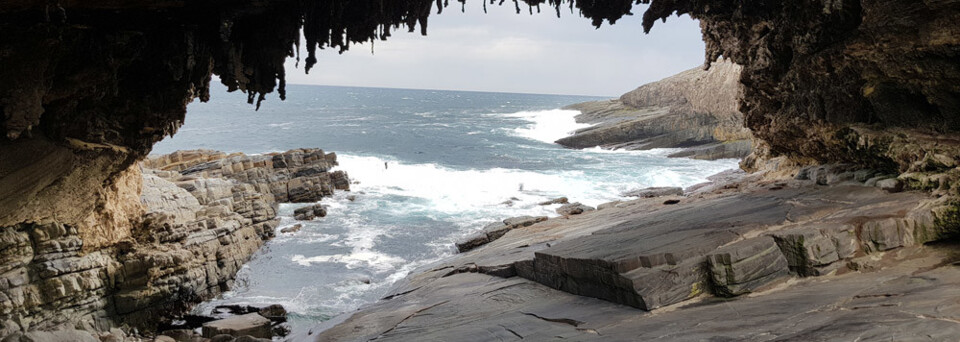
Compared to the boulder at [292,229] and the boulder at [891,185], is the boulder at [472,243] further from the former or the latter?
the boulder at [891,185]

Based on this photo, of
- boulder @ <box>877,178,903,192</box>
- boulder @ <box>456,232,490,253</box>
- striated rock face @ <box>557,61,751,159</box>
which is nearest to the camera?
boulder @ <box>877,178,903,192</box>

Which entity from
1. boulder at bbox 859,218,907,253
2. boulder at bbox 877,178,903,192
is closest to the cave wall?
boulder at bbox 877,178,903,192

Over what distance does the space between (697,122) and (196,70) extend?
3961cm

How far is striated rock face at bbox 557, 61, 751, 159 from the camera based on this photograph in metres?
39.8

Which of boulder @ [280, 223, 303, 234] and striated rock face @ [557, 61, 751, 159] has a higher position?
striated rock face @ [557, 61, 751, 159]

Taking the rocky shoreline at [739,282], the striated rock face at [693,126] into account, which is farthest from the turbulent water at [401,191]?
the rocky shoreline at [739,282]

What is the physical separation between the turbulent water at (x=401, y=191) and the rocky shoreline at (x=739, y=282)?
603 centimetres

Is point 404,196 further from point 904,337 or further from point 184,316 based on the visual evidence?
point 904,337

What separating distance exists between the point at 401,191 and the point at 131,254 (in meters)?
18.4

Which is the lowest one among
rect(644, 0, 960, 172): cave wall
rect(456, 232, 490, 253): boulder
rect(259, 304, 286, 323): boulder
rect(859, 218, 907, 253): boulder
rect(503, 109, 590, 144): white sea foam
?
rect(259, 304, 286, 323): boulder

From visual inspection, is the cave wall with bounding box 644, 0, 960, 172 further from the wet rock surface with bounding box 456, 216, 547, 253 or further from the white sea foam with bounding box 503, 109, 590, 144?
the white sea foam with bounding box 503, 109, 590, 144

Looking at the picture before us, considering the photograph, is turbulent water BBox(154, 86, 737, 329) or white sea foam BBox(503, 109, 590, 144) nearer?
turbulent water BBox(154, 86, 737, 329)

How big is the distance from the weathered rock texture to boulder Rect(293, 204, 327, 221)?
2.79 m

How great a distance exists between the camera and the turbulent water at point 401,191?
16.0m
